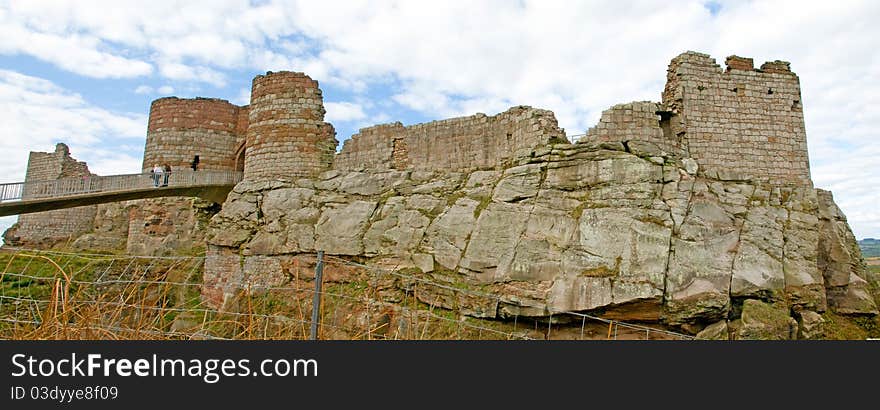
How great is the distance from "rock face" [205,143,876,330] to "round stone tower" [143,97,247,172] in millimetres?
7051

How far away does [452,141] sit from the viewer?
11.8m

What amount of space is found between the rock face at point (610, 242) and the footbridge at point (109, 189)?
18.8 ft

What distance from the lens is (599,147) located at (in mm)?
10000

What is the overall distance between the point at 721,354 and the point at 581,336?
15.0 ft

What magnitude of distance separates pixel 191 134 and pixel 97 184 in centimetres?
335

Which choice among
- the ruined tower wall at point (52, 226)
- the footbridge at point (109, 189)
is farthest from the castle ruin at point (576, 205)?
the ruined tower wall at point (52, 226)

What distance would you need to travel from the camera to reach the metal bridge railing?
563 inches

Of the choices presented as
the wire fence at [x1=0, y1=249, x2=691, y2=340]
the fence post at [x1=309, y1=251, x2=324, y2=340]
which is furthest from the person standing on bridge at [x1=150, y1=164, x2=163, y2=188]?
the fence post at [x1=309, y1=251, x2=324, y2=340]

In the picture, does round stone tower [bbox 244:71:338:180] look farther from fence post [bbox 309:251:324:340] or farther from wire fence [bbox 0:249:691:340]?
fence post [bbox 309:251:324:340]

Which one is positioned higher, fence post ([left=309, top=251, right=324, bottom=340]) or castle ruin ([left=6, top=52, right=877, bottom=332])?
castle ruin ([left=6, top=52, right=877, bottom=332])

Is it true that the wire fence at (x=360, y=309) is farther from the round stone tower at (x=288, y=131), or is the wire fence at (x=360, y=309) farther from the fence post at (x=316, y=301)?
the round stone tower at (x=288, y=131)

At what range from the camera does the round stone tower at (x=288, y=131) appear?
13.1 metres

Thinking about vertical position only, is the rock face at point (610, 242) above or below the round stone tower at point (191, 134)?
below

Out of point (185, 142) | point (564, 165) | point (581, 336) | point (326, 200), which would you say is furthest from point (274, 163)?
point (581, 336)
